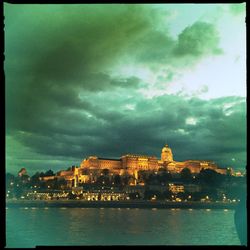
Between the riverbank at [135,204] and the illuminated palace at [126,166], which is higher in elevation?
the illuminated palace at [126,166]

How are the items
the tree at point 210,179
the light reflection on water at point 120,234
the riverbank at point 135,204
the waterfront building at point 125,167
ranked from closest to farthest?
the light reflection on water at point 120,234, the riverbank at point 135,204, the tree at point 210,179, the waterfront building at point 125,167

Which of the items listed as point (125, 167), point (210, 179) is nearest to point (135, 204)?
point (210, 179)

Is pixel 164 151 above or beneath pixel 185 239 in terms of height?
above

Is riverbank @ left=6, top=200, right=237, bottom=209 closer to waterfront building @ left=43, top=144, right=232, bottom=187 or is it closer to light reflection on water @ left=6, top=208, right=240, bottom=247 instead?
waterfront building @ left=43, top=144, right=232, bottom=187

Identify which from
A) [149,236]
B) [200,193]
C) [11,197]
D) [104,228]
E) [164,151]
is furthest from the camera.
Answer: [164,151]

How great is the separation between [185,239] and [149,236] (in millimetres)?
1024

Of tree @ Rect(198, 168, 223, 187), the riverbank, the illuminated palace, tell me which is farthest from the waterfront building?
the riverbank

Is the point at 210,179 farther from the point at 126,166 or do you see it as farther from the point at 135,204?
the point at 126,166

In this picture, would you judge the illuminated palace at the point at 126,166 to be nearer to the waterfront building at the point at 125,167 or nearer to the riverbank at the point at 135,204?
the waterfront building at the point at 125,167

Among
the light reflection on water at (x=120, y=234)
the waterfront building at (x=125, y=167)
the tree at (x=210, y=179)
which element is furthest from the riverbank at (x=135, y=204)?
the light reflection on water at (x=120, y=234)

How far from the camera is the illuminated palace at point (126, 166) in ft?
131

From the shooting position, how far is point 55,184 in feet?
129

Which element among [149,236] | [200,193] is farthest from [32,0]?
[200,193]
